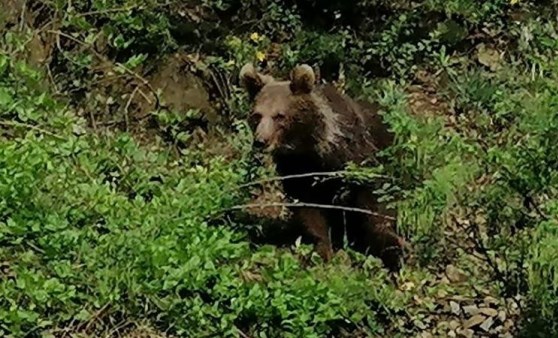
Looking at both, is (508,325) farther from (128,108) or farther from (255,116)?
(128,108)

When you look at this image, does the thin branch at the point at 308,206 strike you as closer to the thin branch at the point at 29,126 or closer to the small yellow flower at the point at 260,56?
→ the thin branch at the point at 29,126

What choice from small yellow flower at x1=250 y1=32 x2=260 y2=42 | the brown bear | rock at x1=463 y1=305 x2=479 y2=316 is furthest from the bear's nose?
small yellow flower at x1=250 y1=32 x2=260 y2=42

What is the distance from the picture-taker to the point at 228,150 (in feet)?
24.2

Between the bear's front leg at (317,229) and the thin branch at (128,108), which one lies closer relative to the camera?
the bear's front leg at (317,229)

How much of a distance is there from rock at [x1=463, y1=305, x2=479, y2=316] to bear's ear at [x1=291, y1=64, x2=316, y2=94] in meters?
1.42

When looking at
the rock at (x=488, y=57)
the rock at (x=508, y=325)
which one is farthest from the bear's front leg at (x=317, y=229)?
the rock at (x=488, y=57)

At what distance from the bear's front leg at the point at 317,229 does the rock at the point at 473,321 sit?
842 mm

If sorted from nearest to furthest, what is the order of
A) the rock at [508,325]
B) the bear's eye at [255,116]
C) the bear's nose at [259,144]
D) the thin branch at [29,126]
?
the rock at [508,325] < the bear's nose at [259,144] < the bear's eye at [255,116] < the thin branch at [29,126]

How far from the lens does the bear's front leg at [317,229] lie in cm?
623

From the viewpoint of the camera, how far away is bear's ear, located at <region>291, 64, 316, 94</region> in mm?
6047

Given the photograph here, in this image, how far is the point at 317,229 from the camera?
6.24m

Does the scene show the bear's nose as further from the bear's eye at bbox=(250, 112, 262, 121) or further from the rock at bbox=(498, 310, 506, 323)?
the rock at bbox=(498, 310, 506, 323)

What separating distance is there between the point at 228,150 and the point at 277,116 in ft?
4.57

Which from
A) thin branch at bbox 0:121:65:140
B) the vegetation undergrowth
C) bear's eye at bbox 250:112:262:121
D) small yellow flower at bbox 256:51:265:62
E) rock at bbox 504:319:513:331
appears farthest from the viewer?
small yellow flower at bbox 256:51:265:62
